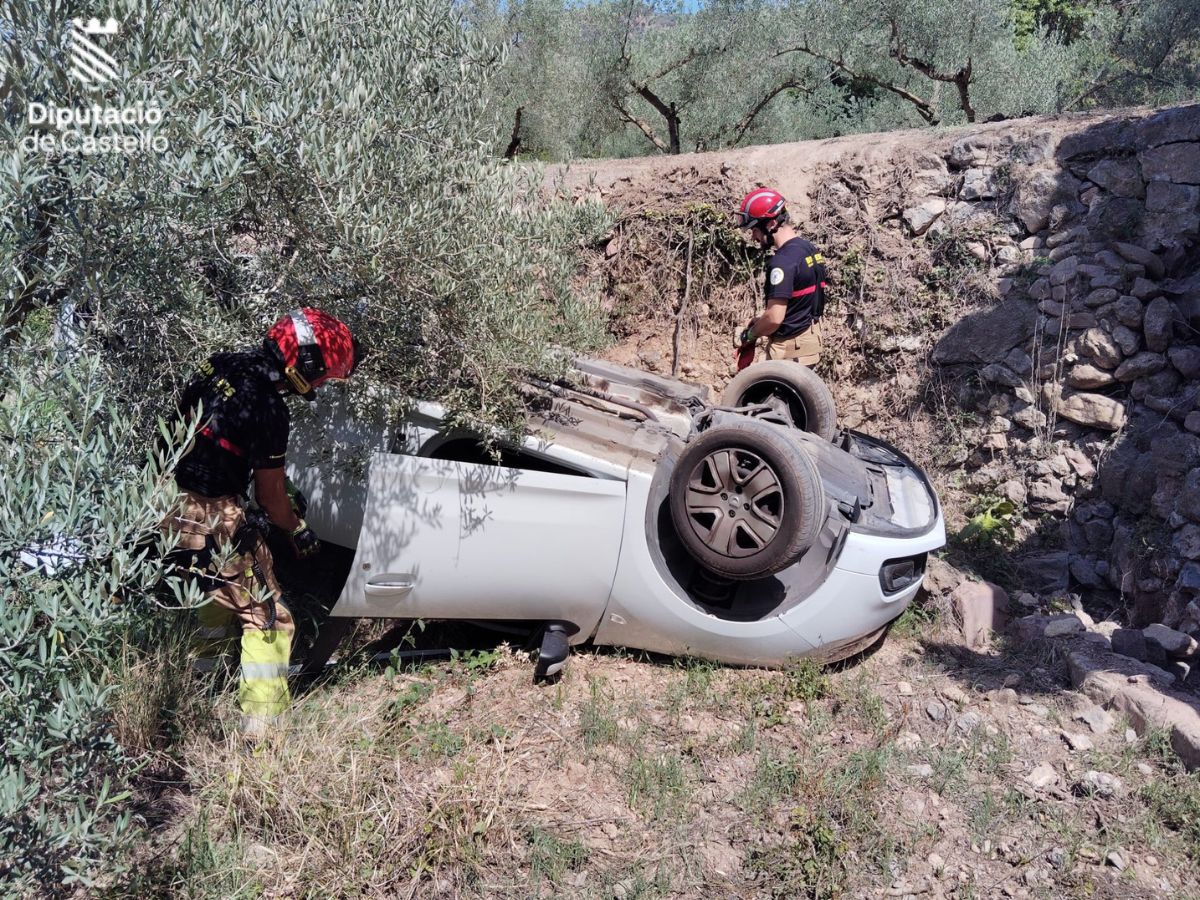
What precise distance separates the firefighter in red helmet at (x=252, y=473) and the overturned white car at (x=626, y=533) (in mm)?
359

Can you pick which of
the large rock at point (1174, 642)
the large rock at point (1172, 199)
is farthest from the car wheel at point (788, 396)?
the large rock at point (1172, 199)

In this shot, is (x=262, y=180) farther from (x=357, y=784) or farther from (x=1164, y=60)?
(x=1164, y=60)

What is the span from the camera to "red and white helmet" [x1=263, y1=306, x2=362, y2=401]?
12.0 ft

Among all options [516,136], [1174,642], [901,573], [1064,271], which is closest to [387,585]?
[901,573]

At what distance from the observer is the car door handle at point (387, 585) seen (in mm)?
3975

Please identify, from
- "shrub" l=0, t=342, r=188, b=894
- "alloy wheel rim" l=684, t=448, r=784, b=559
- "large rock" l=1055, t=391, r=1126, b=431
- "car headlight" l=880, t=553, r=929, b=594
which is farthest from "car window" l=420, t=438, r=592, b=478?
"large rock" l=1055, t=391, r=1126, b=431

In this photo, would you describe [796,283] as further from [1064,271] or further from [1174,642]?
Answer: [1174,642]

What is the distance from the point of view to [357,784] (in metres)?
3.36

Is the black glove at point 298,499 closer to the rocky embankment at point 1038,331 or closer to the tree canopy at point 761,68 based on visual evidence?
the rocky embankment at point 1038,331

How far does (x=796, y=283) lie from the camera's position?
22.0 ft

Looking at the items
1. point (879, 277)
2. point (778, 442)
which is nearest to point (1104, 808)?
point (778, 442)

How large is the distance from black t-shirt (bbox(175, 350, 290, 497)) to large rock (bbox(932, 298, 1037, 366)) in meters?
6.01

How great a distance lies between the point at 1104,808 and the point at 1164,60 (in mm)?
9395

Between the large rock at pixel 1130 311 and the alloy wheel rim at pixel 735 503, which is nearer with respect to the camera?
the alloy wheel rim at pixel 735 503
